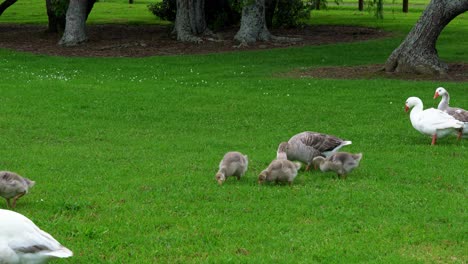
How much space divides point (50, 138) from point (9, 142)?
94cm

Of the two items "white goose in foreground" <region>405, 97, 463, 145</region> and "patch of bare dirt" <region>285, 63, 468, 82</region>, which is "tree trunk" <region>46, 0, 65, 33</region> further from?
"white goose in foreground" <region>405, 97, 463, 145</region>

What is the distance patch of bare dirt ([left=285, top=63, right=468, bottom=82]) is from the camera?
26.0 meters

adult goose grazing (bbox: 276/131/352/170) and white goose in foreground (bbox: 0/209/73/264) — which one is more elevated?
white goose in foreground (bbox: 0/209/73/264)

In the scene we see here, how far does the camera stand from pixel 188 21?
38.4 meters

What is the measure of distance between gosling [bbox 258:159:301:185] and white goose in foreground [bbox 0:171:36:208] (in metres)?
3.50

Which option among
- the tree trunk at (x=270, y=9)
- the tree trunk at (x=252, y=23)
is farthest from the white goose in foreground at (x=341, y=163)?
the tree trunk at (x=270, y=9)

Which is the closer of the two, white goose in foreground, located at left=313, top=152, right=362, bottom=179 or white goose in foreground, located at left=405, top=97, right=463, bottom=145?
white goose in foreground, located at left=313, top=152, right=362, bottom=179

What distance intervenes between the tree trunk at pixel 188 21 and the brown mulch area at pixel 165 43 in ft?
1.81

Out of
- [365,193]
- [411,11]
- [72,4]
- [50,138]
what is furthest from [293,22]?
[365,193]

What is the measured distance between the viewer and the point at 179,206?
10.7 m

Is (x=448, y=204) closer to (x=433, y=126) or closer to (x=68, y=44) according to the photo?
(x=433, y=126)

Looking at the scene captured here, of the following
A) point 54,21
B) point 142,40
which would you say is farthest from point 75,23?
point 54,21

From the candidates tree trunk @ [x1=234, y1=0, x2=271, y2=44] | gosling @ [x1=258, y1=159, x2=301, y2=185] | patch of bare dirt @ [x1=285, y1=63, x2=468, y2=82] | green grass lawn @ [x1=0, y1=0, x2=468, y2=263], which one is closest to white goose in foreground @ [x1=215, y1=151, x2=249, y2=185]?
green grass lawn @ [x1=0, y1=0, x2=468, y2=263]

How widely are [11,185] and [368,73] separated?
60.9 feet
